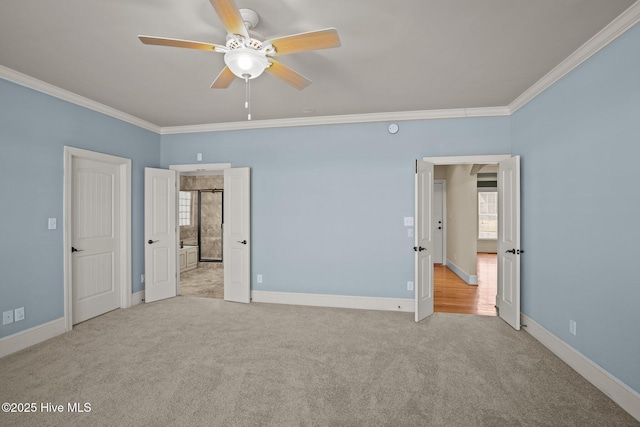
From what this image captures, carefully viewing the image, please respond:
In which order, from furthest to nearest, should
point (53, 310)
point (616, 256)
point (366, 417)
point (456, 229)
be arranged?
point (456, 229) → point (53, 310) → point (616, 256) → point (366, 417)

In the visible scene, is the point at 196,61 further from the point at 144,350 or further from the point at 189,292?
the point at 189,292

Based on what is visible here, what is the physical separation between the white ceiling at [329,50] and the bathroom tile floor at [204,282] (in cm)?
301

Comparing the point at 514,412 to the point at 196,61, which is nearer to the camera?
the point at 514,412

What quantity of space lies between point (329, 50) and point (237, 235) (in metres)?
3.00

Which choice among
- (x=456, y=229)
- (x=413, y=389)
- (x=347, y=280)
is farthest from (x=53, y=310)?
(x=456, y=229)

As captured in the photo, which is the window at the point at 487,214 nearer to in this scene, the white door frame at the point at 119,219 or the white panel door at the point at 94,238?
the white door frame at the point at 119,219

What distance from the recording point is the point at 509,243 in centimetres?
377

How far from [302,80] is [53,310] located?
12.0ft

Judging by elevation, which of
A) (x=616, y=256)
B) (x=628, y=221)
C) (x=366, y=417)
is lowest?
(x=366, y=417)

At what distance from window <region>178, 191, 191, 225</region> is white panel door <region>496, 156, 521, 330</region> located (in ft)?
23.6

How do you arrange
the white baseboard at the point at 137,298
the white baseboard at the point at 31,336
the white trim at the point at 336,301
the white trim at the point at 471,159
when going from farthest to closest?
the white baseboard at the point at 137,298 < the white trim at the point at 336,301 < the white trim at the point at 471,159 < the white baseboard at the point at 31,336

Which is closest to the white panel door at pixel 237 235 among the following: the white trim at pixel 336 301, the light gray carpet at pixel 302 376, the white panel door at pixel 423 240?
the white trim at pixel 336 301

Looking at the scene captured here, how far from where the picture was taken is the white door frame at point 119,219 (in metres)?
3.50

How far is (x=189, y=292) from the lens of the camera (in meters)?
5.27
